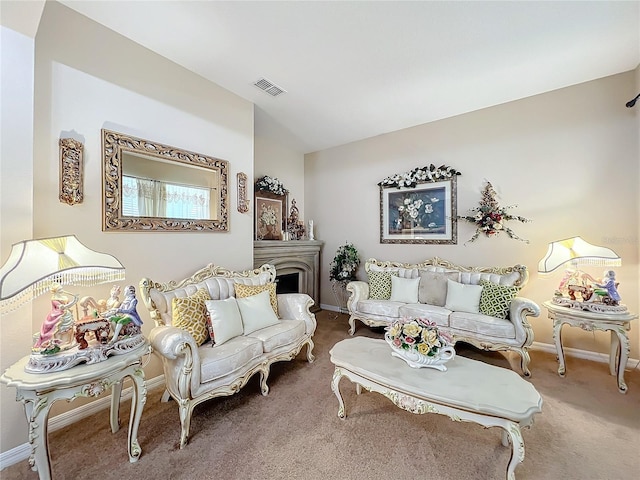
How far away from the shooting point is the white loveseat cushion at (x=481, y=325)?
277cm

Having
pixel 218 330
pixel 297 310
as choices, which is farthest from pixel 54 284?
pixel 297 310

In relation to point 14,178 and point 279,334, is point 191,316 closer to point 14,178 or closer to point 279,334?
point 279,334

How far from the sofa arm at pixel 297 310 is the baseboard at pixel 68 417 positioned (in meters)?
1.30

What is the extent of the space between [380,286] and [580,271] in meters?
2.23

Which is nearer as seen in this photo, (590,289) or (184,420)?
(184,420)

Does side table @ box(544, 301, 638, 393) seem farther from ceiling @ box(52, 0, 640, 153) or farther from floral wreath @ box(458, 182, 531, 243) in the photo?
ceiling @ box(52, 0, 640, 153)

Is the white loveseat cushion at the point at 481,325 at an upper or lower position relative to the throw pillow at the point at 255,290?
lower

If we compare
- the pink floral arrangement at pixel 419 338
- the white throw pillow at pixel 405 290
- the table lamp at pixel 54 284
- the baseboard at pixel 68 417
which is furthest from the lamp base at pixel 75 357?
the white throw pillow at pixel 405 290

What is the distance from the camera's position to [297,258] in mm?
4613

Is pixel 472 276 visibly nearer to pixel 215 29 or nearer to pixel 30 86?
pixel 215 29

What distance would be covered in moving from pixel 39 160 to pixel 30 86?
1.54 ft

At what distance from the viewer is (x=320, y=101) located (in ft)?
11.2

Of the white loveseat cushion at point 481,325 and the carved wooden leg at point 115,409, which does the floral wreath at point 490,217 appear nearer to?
the white loveseat cushion at point 481,325

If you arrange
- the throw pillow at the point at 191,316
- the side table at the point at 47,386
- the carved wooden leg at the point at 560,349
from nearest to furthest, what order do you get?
1. the side table at the point at 47,386
2. the throw pillow at the point at 191,316
3. the carved wooden leg at the point at 560,349
